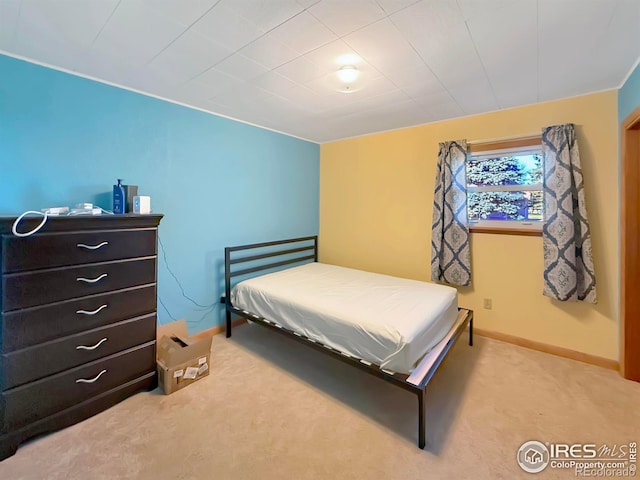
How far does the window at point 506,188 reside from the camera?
9.37 feet

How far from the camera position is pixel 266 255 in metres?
3.67

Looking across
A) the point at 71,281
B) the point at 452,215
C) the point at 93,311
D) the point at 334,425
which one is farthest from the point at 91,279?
the point at 452,215

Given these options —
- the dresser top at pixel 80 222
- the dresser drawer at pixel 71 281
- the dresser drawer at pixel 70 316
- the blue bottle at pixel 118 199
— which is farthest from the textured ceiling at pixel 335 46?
the dresser drawer at pixel 70 316

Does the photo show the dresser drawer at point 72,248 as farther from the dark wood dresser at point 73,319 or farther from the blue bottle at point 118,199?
the blue bottle at point 118,199

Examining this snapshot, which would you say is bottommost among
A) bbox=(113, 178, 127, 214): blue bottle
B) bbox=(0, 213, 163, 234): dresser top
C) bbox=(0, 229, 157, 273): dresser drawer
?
bbox=(0, 229, 157, 273): dresser drawer

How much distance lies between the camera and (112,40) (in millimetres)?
1751

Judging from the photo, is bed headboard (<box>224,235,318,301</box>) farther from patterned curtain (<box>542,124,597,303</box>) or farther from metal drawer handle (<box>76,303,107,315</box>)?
patterned curtain (<box>542,124,597,303</box>)

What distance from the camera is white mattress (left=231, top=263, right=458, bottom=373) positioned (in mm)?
1930

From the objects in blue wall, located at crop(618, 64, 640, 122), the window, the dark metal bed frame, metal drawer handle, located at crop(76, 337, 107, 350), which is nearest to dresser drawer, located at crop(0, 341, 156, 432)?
metal drawer handle, located at crop(76, 337, 107, 350)

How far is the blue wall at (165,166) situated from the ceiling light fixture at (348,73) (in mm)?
1661

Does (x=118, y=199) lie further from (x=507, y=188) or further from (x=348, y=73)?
(x=507, y=188)

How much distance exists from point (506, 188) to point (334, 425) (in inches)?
112

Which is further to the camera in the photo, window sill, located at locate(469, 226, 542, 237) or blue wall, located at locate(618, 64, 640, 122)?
window sill, located at locate(469, 226, 542, 237)

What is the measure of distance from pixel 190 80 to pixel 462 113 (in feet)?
8.89
